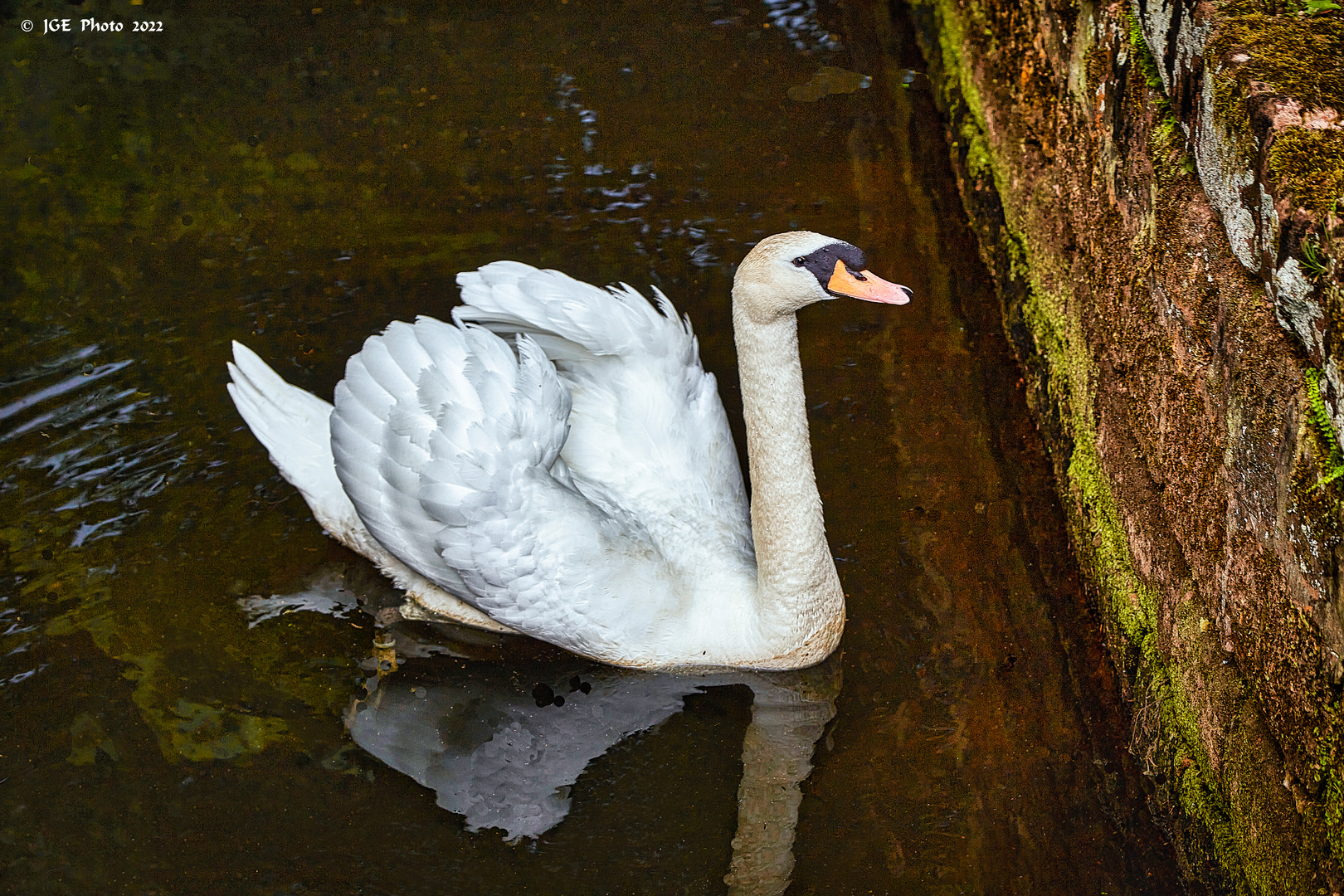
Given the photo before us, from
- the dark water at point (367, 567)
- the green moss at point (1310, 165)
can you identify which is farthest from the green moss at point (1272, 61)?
the dark water at point (367, 567)

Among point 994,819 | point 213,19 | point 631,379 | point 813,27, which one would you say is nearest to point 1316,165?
point 994,819

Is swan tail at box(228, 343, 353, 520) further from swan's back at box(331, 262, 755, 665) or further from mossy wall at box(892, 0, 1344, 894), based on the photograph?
mossy wall at box(892, 0, 1344, 894)

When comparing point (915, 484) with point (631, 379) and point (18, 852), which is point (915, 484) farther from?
point (18, 852)

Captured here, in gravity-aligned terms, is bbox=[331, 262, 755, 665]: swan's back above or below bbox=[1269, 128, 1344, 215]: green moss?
below

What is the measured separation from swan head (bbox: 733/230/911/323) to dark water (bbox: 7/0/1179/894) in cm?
125

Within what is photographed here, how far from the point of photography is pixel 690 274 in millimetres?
5625

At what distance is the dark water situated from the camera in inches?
143

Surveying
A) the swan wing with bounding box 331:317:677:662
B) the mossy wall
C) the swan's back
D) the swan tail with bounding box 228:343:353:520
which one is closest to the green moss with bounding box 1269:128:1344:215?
the mossy wall

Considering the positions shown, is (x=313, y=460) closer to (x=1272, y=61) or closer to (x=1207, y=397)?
(x=1207, y=397)

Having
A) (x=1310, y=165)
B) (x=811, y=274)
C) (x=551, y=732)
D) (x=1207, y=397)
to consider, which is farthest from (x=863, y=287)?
(x=551, y=732)

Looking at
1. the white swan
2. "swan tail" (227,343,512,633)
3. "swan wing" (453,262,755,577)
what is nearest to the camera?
the white swan

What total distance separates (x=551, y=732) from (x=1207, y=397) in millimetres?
2164

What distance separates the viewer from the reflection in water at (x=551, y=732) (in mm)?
3709

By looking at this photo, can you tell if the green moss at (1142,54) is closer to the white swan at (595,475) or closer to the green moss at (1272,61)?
the green moss at (1272,61)
